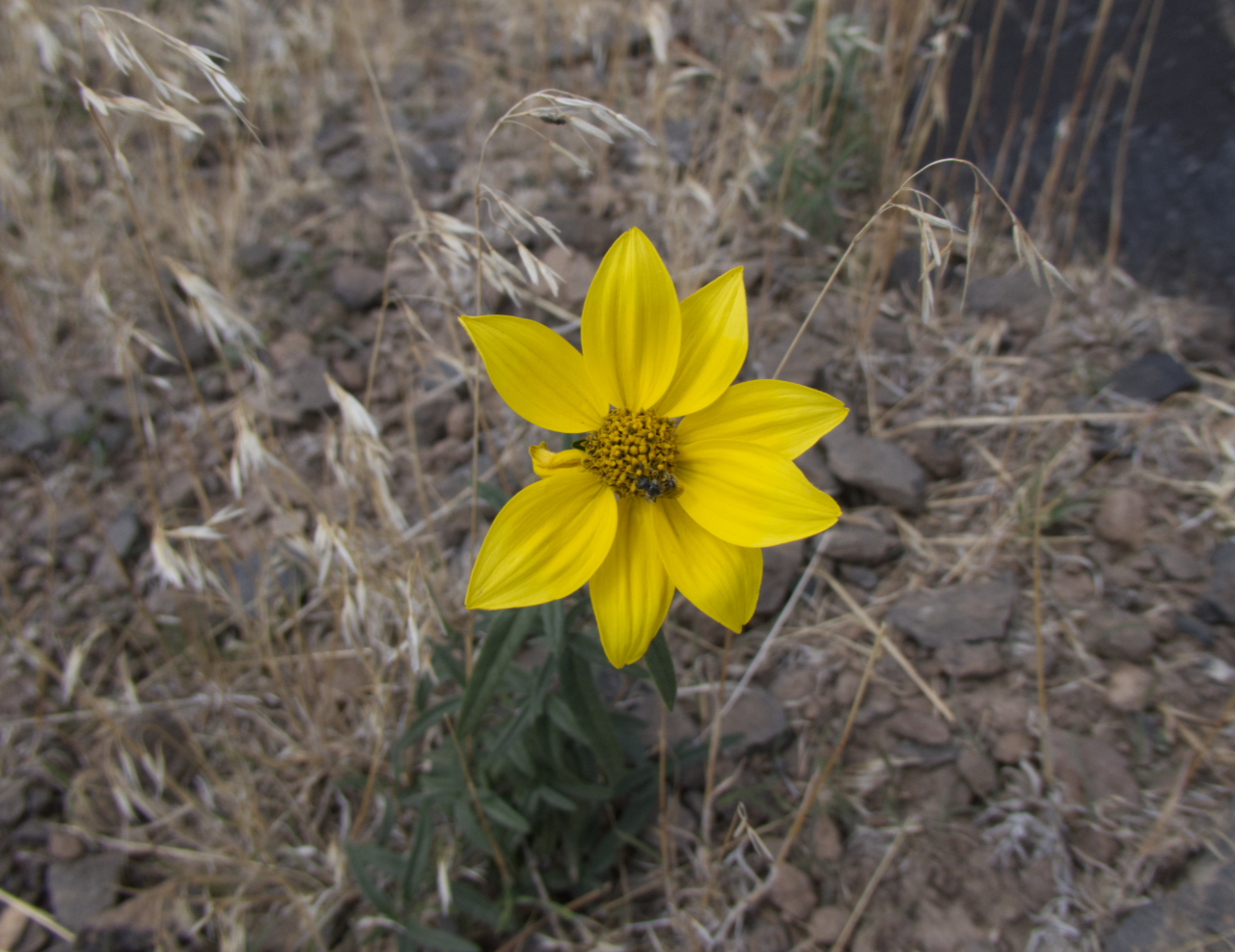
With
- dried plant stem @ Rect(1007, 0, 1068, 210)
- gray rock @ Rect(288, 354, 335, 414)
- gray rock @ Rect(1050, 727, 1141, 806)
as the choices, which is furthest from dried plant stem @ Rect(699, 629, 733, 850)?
dried plant stem @ Rect(1007, 0, 1068, 210)

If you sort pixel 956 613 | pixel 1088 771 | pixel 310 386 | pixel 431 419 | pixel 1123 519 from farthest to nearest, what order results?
pixel 310 386
pixel 431 419
pixel 1123 519
pixel 956 613
pixel 1088 771

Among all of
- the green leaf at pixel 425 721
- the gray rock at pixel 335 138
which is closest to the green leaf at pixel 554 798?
the green leaf at pixel 425 721

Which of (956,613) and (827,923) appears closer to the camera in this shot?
(827,923)

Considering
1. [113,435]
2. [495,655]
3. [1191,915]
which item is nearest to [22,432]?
[113,435]

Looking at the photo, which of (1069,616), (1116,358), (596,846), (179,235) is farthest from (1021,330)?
(179,235)

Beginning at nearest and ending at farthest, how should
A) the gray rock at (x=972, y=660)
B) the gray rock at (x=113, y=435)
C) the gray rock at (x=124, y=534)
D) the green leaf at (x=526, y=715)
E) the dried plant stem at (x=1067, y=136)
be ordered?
the green leaf at (x=526, y=715)
the gray rock at (x=972, y=660)
the gray rock at (x=124, y=534)
the gray rock at (x=113, y=435)
the dried plant stem at (x=1067, y=136)

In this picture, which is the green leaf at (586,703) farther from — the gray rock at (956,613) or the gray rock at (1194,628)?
the gray rock at (1194,628)

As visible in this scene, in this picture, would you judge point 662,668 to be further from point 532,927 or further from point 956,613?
point 956,613
